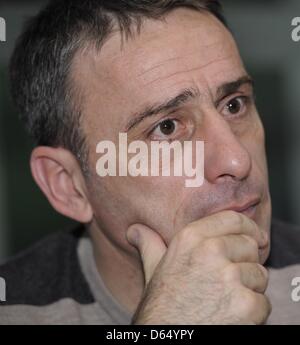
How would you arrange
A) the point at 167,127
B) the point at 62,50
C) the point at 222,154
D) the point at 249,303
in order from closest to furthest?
the point at 249,303 < the point at 222,154 < the point at 167,127 < the point at 62,50

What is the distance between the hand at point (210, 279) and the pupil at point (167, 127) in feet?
0.95

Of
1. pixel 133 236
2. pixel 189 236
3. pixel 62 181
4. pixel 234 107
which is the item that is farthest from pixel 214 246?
pixel 62 181

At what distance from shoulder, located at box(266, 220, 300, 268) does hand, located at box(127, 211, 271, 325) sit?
0.49m

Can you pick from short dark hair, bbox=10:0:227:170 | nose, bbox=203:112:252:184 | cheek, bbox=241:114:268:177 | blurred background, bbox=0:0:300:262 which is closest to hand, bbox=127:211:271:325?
nose, bbox=203:112:252:184

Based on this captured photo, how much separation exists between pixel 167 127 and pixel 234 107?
0.22 m

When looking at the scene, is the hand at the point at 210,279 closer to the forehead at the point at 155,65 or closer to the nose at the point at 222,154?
the nose at the point at 222,154

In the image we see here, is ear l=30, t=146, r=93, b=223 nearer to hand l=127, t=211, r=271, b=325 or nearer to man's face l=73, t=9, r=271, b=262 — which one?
man's face l=73, t=9, r=271, b=262

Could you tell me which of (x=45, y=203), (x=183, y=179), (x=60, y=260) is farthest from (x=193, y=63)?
(x=45, y=203)

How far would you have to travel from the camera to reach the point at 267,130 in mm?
3520

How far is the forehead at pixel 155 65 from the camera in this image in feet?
5.00

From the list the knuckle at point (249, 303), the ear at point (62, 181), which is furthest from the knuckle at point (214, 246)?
the ear at point (62, 181)

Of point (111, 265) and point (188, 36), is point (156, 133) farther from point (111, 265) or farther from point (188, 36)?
point (111, 265)

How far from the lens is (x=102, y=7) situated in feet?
5.37

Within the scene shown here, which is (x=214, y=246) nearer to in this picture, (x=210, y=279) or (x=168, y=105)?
(x=210, y=279)
